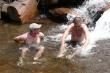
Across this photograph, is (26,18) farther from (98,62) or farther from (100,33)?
(98,62)

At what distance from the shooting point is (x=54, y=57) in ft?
32.4

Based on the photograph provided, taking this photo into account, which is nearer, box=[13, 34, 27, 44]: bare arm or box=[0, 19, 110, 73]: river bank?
box=[0, 19, 110, 73]: river bank

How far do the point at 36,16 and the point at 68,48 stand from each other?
483 cm

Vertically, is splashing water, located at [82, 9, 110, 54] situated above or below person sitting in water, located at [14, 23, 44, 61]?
below

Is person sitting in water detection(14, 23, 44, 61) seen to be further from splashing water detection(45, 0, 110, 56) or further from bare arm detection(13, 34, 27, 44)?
splashing water detection(45, 0, 110, 56)

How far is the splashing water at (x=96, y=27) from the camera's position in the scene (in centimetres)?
1095

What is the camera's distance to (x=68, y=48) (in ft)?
33.8

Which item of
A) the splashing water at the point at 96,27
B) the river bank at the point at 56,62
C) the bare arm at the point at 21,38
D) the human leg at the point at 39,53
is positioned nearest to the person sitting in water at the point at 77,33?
the splashing water at the point at 96,27

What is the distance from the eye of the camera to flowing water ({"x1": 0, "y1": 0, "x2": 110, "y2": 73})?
353 inches

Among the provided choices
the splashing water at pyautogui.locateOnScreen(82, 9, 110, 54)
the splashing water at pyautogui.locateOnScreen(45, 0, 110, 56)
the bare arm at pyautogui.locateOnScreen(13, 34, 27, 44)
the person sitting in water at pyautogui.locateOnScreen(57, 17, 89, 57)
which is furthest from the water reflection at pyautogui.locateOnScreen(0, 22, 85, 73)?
the splashing water at pyautogui.locateOnScreen(82, 9, 110, 54)

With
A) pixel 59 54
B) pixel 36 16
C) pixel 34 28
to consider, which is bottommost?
pixel 36 16

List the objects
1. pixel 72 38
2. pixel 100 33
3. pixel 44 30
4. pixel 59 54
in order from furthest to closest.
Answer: pixel 44 30 < pixel 100 33 < pixel 72 38 < pixel 59 54

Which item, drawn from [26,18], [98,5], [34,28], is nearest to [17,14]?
[26,18]

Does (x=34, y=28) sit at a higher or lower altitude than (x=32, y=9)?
higher
